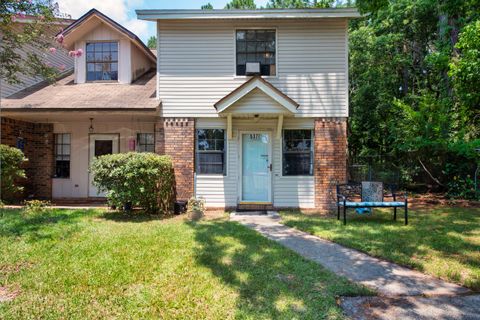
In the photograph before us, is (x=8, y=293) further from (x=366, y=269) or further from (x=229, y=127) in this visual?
(x=229, y=127)

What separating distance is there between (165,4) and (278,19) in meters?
5.06

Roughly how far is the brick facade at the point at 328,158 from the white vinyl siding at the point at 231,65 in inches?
14.5

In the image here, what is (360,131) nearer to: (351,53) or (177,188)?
(351,53)

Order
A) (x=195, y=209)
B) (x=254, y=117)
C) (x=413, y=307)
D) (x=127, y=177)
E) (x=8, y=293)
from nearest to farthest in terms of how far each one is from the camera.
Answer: (x=413, y=307), (x=8, y=293), (x=127, y=177), (x=195, y=209), (x=254, y=117)

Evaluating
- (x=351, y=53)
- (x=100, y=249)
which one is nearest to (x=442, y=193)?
(x=351, y=53)

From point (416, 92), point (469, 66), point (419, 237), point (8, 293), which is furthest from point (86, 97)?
point (416, 92)

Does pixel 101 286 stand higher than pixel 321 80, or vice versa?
pixel 321 80

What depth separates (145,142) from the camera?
442 inches

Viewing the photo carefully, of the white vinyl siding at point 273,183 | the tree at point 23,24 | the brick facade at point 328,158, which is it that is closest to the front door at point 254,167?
the white vinyl siding at point 273,183

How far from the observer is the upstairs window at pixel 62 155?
11.4 meters

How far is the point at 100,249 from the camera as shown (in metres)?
4.97

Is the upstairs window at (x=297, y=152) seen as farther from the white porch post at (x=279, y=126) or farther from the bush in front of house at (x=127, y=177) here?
the bush in front of house at (x=127, y=177)

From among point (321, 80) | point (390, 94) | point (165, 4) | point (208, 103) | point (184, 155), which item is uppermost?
point (165, 4)

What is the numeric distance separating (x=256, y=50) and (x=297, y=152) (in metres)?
3.34
